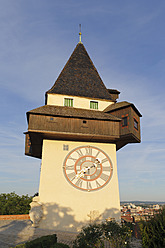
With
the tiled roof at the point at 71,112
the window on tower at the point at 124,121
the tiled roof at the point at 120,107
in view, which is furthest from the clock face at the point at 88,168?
the tiled roof at the point at 120,107

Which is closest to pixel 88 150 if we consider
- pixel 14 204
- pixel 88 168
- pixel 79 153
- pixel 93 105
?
pixel 79 153

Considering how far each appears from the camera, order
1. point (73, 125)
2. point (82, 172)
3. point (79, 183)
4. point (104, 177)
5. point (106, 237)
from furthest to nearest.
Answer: point (73, 125), point (104, 177), point (82, 172), point (79, 183), point (106, 237)

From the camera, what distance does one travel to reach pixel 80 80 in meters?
21.0

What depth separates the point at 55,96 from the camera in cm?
1909

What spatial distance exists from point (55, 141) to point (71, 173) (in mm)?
2638

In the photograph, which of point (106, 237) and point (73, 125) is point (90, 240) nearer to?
point (106, 237)

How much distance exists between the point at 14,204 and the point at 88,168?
20144 mm

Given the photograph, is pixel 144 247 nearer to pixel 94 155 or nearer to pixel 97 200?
pixel 97 200

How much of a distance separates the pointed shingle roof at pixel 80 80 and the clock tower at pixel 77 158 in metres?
1.24

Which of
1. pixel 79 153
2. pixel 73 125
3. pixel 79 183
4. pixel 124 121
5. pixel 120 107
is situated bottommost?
pixel 79 183

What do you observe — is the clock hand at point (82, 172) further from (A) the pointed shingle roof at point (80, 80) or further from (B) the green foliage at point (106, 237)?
(A) the pointed shingle roof at point (80, 80)

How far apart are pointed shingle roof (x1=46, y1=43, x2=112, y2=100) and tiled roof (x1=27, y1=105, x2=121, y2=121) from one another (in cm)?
191

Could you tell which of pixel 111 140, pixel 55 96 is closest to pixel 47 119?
pixel 55 96

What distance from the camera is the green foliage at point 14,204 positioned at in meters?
30.8
